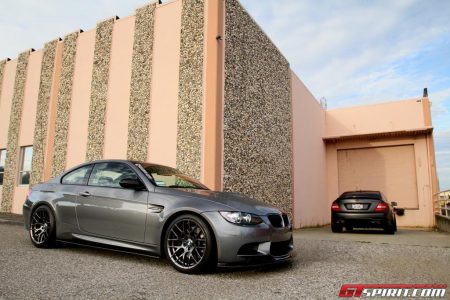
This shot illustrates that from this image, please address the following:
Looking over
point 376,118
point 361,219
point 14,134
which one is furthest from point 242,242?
point 376,118

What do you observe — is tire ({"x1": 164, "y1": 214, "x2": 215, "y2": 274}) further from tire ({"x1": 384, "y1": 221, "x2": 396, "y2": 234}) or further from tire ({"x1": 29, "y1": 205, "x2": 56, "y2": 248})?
tire ({"x1": 384, "y1": 221, "x2": 396, "y2": 234})

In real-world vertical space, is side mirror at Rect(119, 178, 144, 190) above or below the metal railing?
above

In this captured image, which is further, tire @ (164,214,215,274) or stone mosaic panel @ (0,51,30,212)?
stone mosaic panel @ (0,51,30,212)

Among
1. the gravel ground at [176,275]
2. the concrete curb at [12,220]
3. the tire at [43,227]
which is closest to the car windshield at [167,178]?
the gravel ground at [176,275]

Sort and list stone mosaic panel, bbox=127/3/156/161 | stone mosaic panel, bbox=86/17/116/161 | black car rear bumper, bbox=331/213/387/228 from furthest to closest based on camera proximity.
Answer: stone mosaic panel, bbox=86/17/116/161, black car rear bumper, bbox=331/213/387/228, stone mosaic panel, bbox=127/3/156/161

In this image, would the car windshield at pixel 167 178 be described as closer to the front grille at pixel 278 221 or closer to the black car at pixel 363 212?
the front grille at pixel 278 221

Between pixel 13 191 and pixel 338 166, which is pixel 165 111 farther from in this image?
pixel 338 166

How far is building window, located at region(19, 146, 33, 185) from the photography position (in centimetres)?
1395

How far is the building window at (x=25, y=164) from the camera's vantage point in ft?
45.8

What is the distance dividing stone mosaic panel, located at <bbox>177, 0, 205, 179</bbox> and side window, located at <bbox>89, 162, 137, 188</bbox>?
4057mm

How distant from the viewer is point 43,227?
219 inches

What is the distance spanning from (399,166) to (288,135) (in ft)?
26.3

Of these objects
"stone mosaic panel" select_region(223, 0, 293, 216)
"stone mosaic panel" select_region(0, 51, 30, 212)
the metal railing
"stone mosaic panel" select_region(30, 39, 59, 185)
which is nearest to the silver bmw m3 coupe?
"stone mosaic panel" select_region(223, 0, 293, 216)

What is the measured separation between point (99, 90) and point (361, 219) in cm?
943
